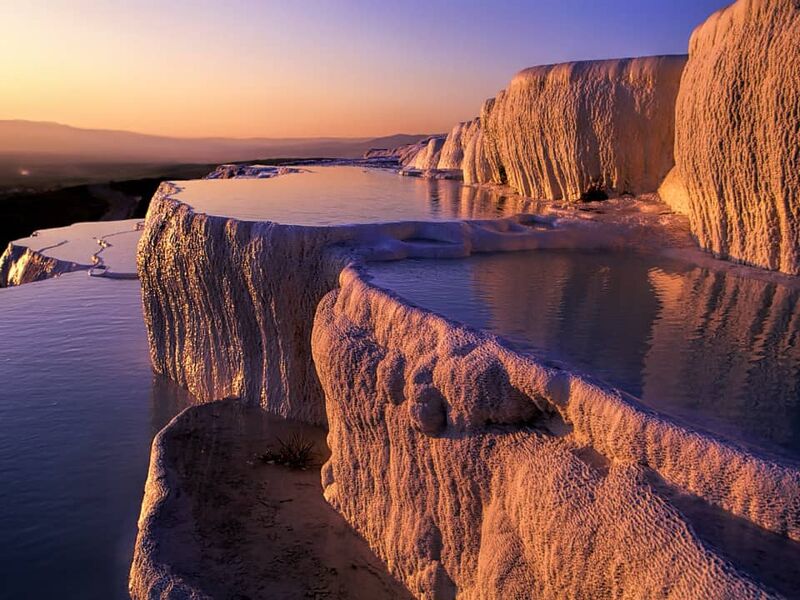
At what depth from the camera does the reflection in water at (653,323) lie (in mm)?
2734

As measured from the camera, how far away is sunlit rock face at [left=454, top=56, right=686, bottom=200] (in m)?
8.29

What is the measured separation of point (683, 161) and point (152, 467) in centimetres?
621

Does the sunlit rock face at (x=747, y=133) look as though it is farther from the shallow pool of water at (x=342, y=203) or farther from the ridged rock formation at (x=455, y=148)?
the ridged rock formation at (x=455, y=148)

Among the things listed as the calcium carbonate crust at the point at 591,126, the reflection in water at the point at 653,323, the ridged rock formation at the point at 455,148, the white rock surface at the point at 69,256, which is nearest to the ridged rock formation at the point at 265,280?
the reflection in water at the point at 653,323

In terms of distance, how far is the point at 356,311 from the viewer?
4535 mm

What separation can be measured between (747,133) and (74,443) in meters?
7.48

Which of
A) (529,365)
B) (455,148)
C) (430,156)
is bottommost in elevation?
(529,365)

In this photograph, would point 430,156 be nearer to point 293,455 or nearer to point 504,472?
point 293,455

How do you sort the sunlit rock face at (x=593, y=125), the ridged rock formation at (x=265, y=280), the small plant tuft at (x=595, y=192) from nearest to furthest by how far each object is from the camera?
the ridged rock formation at (x=265, y=280) → the sunlit rock face at (x=593, y=125) → the small plant tuft at (x=595, y=192)

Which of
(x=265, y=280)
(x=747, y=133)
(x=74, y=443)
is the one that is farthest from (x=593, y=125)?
(x=74, y=443)

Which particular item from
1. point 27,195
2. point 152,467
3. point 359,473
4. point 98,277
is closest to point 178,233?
point 152,467

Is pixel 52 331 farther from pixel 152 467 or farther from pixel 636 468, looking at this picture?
pixel 636 468

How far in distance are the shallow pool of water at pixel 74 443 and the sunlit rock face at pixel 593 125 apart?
275 inches

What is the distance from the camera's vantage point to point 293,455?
5.49 meters
